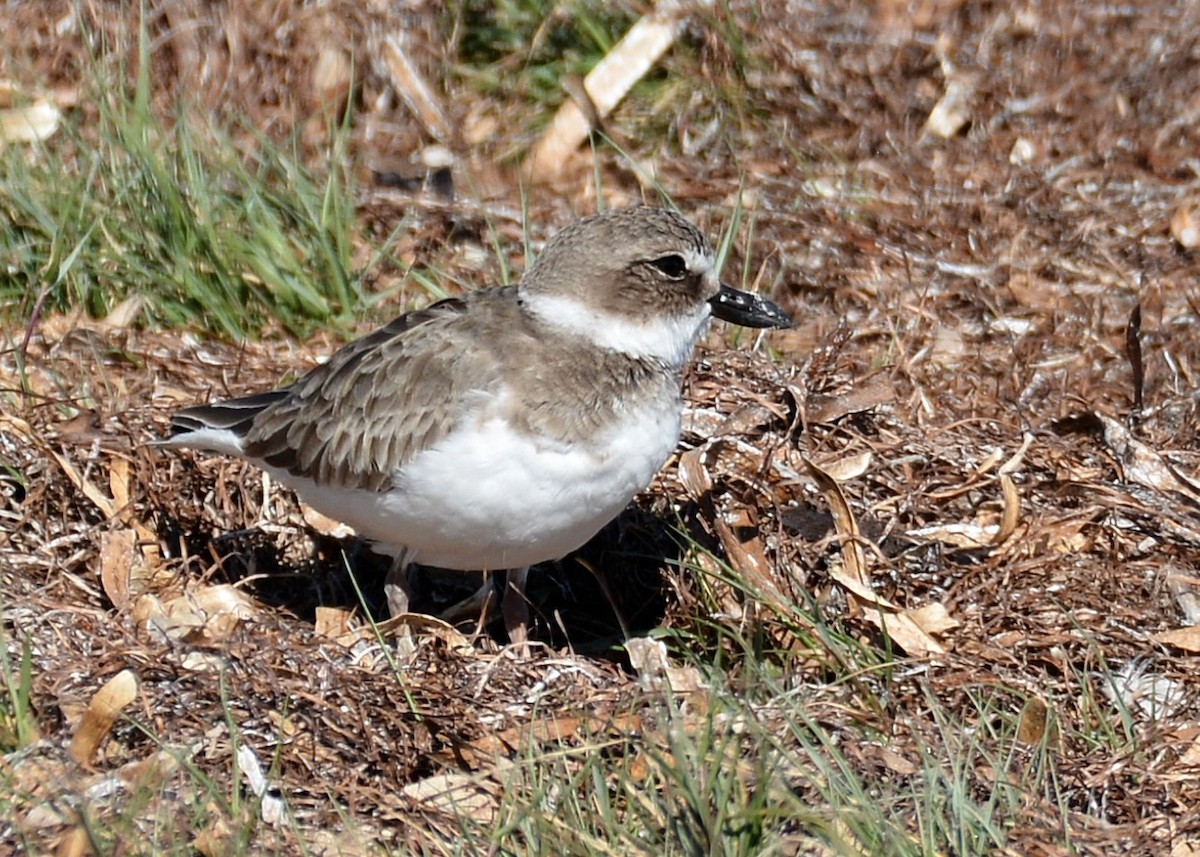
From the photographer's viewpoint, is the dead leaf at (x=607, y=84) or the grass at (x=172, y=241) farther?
the dead leaf at (x=607, y=84)

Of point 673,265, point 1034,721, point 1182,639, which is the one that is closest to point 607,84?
point 673,265

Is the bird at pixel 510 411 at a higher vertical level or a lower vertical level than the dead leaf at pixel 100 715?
higher

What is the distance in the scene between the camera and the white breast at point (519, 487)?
184 inches

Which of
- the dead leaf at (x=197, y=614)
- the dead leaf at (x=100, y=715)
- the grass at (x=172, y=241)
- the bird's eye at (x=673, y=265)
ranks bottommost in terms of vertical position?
the dead leaf at (x=197, y=614)

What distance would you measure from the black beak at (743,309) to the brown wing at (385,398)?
26.4 inches

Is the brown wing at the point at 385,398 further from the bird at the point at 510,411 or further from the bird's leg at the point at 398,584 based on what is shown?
the bird's leg at the point at 398,584

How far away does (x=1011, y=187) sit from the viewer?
7945 mm

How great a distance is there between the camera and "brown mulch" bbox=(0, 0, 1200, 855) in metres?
4.49

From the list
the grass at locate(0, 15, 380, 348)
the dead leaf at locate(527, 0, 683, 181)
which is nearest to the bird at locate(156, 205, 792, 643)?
the grass at locate(0, 15, 380, 348)

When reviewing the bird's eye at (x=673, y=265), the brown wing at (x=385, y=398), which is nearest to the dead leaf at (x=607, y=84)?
the brown wing at (x=385, y=398)

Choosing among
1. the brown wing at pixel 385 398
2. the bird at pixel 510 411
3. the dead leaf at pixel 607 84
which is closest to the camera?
the bird at pixel 510 411

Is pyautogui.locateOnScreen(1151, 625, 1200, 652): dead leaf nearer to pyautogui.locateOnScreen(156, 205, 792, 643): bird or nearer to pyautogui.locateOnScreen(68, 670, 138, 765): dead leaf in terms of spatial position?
pyautogui.locateOnScreen(156, 205, 792, 643): bird

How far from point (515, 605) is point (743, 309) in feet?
4.03

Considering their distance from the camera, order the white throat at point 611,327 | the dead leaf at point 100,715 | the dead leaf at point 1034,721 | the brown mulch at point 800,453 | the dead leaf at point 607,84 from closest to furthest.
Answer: the dead leaf at point 100,715 → the brown mulch at point 800,453 → the dead leaf at point 1034,721 → the white throat at point 611,327 → the dead leaf at point 607,84
